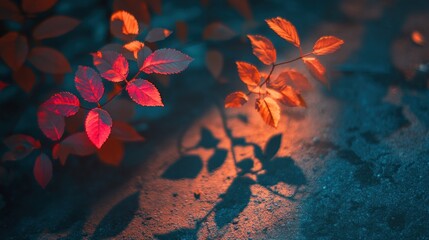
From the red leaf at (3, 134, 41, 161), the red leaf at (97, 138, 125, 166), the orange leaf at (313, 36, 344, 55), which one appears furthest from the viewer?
the red leaf at (97, 138, 125, 166)

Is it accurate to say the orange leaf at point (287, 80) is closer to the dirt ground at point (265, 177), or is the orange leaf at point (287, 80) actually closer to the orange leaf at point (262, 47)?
the orange leaf at point (262, 47)

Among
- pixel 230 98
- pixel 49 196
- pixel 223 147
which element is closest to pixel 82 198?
pixel 49 196

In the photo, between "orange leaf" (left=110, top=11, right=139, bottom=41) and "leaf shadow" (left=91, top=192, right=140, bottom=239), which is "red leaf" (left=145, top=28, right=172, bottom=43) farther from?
"leaf shadow" (left=91, top=192, right=140, bottom=239)

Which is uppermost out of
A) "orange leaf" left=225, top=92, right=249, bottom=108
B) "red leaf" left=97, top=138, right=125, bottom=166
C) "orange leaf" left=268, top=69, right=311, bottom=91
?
"orange leaf" left=268, top=69, right=311, bottom=91

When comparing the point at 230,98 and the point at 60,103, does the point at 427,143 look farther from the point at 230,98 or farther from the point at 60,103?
the point at 60,103

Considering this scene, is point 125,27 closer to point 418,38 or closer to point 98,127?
point 98,127

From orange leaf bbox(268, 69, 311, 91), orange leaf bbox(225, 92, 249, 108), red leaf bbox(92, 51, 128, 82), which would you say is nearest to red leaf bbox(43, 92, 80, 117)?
red leaf bbox(92, 51, 128, 82)
